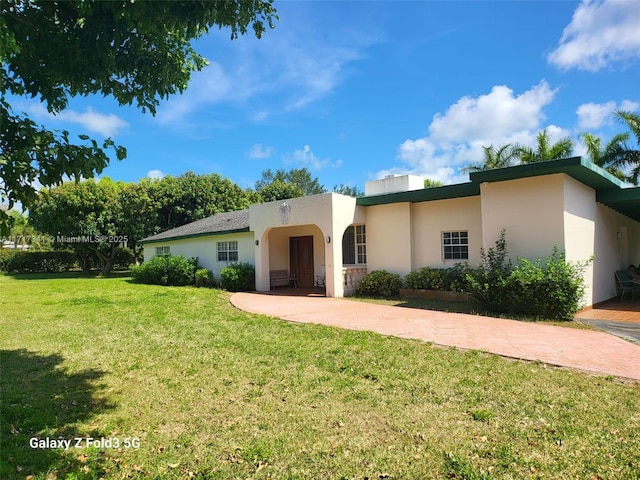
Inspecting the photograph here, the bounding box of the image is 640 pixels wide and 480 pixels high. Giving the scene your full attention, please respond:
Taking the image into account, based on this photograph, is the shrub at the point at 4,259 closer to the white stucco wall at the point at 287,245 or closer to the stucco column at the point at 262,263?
the white stucco wall at the point at 287,245

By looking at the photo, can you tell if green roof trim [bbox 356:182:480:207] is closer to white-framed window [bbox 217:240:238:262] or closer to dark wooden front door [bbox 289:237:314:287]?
dark wooden front door [bbox 289:237:314:287]

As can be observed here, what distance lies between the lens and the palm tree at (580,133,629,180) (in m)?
22.4

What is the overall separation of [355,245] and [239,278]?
540cm

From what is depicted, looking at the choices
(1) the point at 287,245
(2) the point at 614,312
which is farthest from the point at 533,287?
(1) the point at 287,245

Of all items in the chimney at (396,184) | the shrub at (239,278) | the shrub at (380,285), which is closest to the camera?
the shrub at (380,285)

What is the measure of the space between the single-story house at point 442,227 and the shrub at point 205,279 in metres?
0.65

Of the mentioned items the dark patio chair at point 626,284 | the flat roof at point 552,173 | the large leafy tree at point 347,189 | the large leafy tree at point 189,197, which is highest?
the large leafy tree at point 347,189

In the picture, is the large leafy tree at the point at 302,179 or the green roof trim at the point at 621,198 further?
the large leafy tree at the point at 302,179

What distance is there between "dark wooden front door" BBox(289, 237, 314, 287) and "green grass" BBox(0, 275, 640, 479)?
433 inches

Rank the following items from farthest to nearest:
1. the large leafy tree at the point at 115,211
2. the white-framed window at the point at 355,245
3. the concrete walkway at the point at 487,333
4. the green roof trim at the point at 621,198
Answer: the large leafy tree at the point at 115,211 → the white-framed window at the point at 355,245 → the green roof trim at the point at 621,198 → the concrete walkway at the point at 487,333

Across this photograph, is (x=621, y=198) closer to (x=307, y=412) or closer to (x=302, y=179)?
(x=307, y=412)

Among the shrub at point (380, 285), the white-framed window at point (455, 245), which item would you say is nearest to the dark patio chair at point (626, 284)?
the white-framed window at point (455, 245)

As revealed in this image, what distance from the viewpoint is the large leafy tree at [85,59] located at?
3.29 metres

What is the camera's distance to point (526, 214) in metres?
10.4
